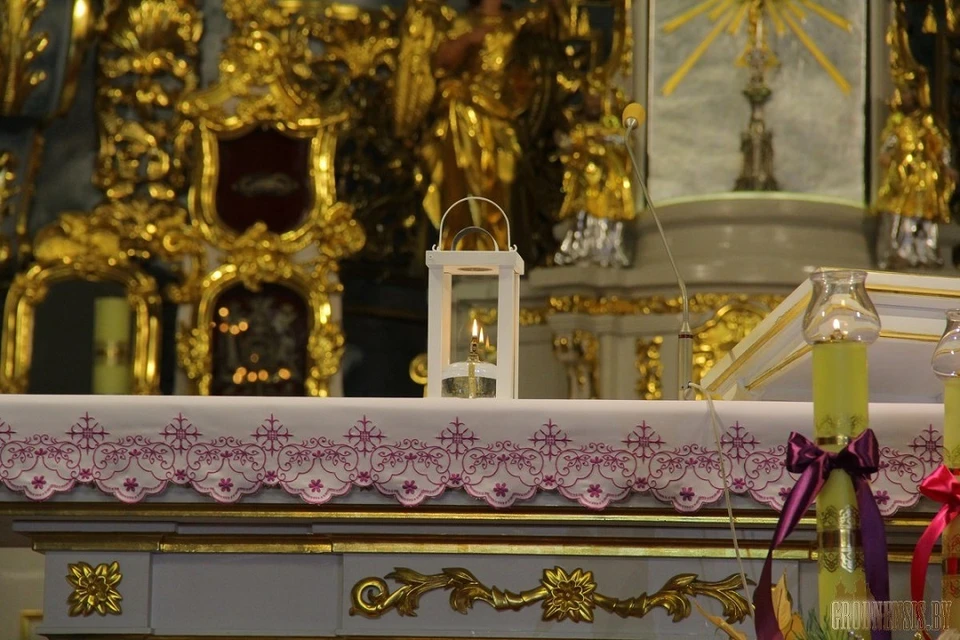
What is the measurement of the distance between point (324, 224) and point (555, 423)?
4792 mm

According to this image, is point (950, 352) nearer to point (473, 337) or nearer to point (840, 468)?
point (840, 468)

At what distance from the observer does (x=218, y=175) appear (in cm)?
719

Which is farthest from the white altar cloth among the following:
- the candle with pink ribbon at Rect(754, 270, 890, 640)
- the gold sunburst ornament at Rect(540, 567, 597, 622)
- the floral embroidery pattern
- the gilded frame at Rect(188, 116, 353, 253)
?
the gilded frame at Rect(188, 116, 353, 253)

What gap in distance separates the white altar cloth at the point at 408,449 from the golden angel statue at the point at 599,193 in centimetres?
409

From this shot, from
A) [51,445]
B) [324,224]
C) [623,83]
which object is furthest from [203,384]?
[51,445]

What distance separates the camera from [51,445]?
7.91 feet

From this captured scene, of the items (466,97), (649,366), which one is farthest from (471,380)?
(466,97)

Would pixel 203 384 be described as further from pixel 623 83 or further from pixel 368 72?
pixel 623 83

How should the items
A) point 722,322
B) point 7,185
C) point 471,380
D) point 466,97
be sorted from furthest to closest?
point 7,185 < point 466,97 < point 722,322 < point 471,380

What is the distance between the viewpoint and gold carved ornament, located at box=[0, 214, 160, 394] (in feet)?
22.6

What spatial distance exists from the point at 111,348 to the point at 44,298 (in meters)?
0.46

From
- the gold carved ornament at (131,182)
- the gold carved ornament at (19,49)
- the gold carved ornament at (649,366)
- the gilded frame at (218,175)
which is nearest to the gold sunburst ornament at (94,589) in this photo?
the gold carved ornament at (649,366)

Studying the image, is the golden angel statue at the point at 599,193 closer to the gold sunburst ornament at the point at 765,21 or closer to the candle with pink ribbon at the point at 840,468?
the gold sunburst ornament at the point at 765,21

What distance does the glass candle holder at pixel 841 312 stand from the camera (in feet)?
6.73
